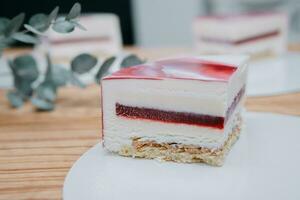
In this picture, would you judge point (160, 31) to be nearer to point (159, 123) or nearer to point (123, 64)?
point (123, 64)

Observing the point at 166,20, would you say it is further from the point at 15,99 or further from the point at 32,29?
the point at 32,29

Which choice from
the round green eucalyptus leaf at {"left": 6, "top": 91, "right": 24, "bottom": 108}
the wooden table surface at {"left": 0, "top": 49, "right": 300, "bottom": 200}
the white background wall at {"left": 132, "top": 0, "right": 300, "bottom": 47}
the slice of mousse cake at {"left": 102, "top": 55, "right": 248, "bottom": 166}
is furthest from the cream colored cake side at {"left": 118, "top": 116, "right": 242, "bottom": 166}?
the white background wall at {"left": 132, "top": 0, "right": 300, "bottom": 47}

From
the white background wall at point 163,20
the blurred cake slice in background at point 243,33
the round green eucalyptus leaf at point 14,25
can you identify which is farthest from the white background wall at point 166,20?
the round green eucalyptus leaf at point 14,25

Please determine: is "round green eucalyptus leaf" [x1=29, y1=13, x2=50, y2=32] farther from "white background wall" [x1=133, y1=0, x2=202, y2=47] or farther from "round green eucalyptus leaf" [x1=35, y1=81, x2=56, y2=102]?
"white background wall" [x1=133, y1=0, x2=202, y2=47]

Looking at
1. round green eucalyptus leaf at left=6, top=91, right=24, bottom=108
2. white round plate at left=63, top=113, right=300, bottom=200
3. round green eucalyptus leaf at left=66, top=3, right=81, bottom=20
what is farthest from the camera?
round green eucalyptus leaf at left=6, top=91, right=24, bottom=108

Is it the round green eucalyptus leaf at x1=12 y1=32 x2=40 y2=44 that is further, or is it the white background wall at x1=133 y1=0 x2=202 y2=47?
the white background wall at x1=133 y1=0 x2=202 y2=47

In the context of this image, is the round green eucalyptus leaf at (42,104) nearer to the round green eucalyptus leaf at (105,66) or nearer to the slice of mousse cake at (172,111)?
the round green eucalyptus leaf at (105,66)

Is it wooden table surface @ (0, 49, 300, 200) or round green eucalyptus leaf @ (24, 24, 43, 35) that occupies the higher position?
round green eucalyptus leaf @ (24, 24, 43, 35)

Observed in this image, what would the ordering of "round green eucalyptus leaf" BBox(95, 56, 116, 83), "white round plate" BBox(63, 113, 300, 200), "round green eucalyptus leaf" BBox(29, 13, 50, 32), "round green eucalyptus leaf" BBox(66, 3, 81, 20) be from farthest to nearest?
"round green eucalyptus leaf" BBox(95, 56, 116, 83)
"round green eucalyptus leaf" BBox(29, 13, 50, 32)
"round green eucalyptus leaf" BBox(66, 3, 81, 20)
"white round plate" BBox(63, 113, 300, 200)
